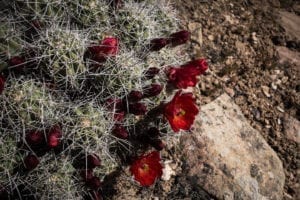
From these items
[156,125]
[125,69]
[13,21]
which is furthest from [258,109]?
[13,21]

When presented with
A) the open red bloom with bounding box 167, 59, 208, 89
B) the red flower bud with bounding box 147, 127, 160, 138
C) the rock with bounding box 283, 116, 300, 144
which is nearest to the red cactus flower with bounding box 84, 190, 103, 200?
the red flower bud with bounding box 147, 127, 160, 138

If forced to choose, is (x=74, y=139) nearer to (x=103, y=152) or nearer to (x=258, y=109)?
(x=103, y=152)

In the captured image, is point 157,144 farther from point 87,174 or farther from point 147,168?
point 87,174

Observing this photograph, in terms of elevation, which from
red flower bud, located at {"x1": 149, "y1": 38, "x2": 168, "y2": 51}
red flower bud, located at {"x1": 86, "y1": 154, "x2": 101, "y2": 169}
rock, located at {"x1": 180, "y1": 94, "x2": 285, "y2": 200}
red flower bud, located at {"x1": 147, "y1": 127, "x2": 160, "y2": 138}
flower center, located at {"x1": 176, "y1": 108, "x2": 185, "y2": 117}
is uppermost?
red flower bud, located at {"x1": 149, "y1": 38, "x2": 168, "y2": 51}

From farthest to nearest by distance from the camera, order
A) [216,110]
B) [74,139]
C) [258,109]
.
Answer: [258,109] < [216,110] < [74,139]

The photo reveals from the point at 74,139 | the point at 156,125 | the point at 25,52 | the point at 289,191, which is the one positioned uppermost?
the point at 25,52

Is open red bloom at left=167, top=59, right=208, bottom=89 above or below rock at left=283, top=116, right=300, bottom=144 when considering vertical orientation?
above

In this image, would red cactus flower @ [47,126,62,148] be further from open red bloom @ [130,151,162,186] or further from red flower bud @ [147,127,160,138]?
red flower bud @ [147,127,160,138]

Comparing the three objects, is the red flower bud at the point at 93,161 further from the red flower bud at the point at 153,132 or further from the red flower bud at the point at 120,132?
the red flower bud at the point at 153,132
